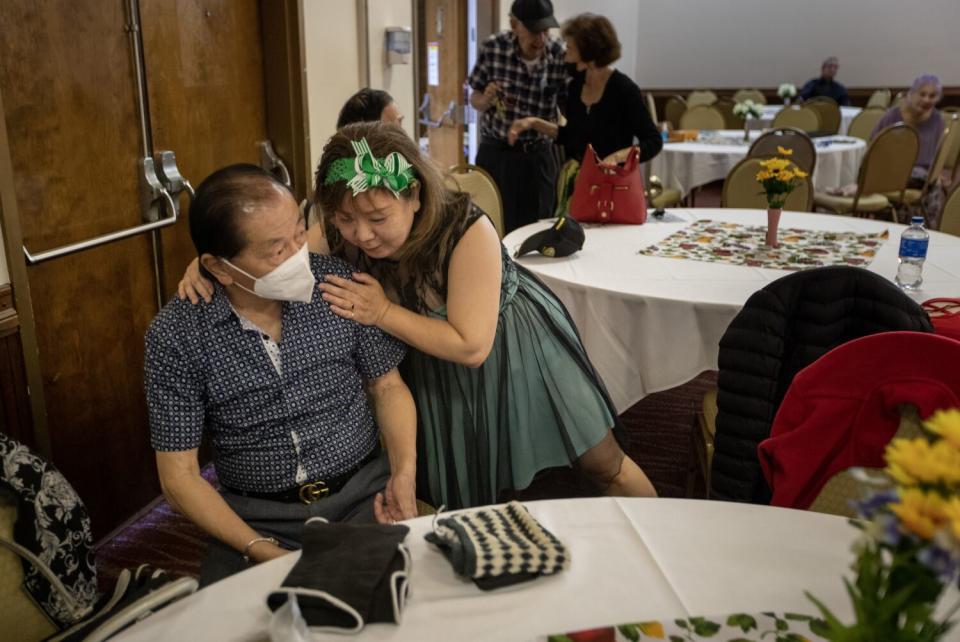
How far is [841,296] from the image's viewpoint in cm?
161

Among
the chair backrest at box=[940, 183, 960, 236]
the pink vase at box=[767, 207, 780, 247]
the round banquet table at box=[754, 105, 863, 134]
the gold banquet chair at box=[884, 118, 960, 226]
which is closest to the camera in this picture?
the pink vase at box=[767, 207, 780, 247]

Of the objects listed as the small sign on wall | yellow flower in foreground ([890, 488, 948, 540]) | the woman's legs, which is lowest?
the woman's legs

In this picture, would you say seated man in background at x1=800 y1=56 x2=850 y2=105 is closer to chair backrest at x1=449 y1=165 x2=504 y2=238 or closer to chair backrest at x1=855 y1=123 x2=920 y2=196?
chair backrest at x1=855 y1=123 x2=920 y2=196

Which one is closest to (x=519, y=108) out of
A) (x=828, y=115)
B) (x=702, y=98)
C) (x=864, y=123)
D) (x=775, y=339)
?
(x=775, y=339)

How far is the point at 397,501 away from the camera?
1.56 meters

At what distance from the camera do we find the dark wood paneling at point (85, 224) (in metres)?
2.13

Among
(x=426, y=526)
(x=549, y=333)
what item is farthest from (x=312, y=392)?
(x=549, y=333)

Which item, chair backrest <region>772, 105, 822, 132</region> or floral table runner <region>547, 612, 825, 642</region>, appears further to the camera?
chair backrest <region>772, 105, 822, 132</region>

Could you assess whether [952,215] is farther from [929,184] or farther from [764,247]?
[929,184]

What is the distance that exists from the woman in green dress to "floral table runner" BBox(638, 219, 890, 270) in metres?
0.98

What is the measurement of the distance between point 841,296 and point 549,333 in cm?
63

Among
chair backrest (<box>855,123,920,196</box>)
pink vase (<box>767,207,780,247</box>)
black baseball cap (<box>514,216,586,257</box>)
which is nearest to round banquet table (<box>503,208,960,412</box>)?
black baseball cap (<box>514,216,586,257</box>)

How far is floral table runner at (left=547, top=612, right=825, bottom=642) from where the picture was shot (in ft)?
3.12

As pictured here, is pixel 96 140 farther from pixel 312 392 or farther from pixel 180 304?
pixel 312 392
